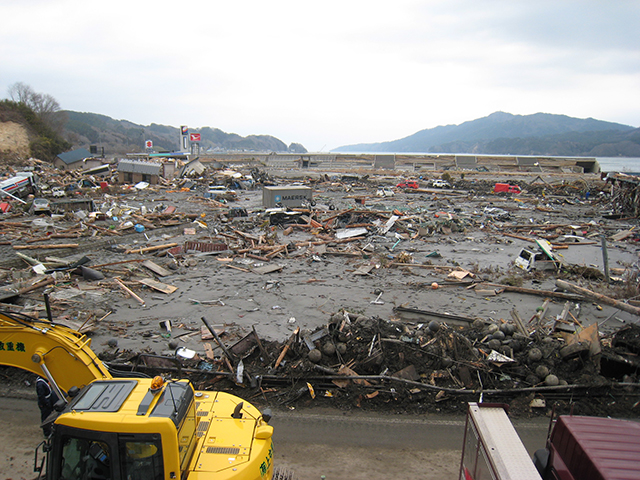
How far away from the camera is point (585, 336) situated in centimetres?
755

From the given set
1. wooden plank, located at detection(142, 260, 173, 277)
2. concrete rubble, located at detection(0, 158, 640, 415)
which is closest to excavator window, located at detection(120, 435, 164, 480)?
concrete rubble, located at detection(0, 158, 640, 415)

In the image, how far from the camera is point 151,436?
3039 millimetres

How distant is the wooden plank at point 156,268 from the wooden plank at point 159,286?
0.80 m

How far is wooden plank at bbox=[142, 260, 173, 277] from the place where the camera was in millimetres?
13252

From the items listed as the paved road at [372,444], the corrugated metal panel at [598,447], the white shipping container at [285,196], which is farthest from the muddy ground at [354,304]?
the corrugated metal panel at [598,447]

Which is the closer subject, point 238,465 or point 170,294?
point 238,465

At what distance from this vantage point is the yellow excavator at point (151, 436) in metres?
3.06

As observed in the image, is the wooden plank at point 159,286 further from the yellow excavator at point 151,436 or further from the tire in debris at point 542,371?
the tire in debris at point 542,371

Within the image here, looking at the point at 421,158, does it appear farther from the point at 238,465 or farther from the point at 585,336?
the point at 238,465

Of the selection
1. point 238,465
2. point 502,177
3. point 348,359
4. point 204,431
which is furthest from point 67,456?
point 502,177

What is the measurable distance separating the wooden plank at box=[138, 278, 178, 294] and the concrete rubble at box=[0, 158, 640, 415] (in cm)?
4

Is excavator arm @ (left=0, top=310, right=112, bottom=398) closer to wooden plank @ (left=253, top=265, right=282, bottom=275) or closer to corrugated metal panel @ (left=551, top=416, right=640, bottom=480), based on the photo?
corrugated metal panel @ (left=551, top=416, right=640, bottom=480)

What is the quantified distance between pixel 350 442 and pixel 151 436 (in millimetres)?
3724

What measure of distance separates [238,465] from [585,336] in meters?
7.57
